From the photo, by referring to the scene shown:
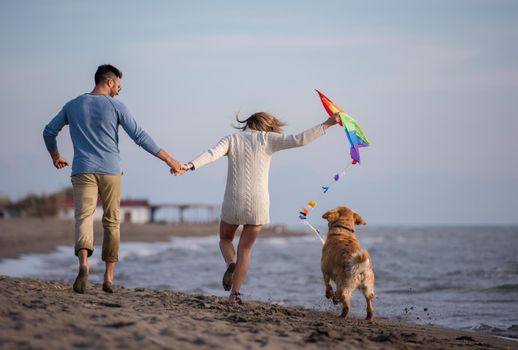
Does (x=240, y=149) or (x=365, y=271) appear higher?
(x=240, y=149)

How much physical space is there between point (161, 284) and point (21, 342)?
340 inches

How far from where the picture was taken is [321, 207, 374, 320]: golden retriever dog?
22.9 ft

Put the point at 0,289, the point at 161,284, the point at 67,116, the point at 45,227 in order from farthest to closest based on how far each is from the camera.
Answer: the point at 45,227, the point at 161,284, the point at 67,116, the point at 0,289

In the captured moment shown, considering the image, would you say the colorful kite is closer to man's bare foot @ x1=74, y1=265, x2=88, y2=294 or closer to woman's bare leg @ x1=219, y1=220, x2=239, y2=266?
woman's bare leg @ x1=219, y1=220, x2=239, y2=266

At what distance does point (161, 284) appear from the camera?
12711mm

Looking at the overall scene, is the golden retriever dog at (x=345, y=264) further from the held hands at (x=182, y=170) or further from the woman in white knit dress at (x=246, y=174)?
the held hands at (x=182, y=170)

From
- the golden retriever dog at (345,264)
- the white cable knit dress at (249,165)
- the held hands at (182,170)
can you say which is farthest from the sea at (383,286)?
the held hands at (182,170)

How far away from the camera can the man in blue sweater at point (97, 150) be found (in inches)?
264

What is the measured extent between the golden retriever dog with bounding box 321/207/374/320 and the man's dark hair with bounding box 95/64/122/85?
9.17 ft

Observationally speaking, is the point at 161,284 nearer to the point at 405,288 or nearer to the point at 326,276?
the point at 405,288

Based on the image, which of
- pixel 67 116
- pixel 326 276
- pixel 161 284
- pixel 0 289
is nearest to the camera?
pixel 0 289

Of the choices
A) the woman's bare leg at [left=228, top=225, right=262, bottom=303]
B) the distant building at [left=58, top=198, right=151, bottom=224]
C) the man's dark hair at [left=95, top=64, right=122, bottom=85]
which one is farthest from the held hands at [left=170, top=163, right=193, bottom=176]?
the distant building at [left=58, top=198, right=151, bottom=224]

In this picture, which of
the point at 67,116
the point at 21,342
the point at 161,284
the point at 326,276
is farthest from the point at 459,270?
the point at 21,342

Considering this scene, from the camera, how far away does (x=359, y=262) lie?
22.8 ft
